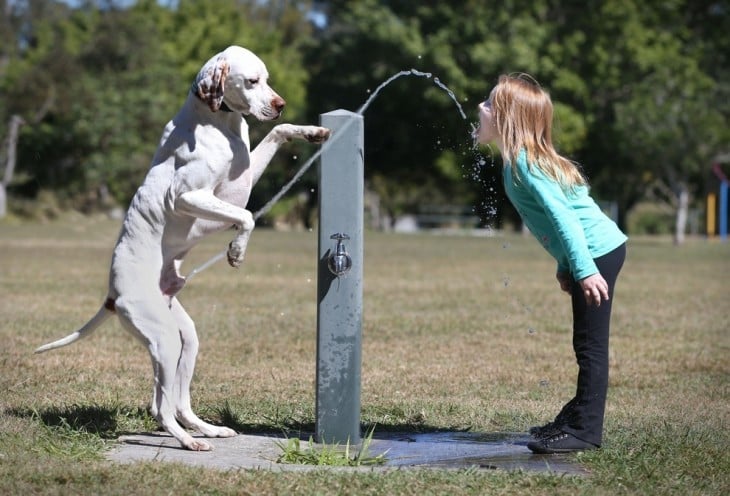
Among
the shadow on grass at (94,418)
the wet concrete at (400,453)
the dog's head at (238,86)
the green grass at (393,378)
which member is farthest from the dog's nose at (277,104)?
the shadow on grass at (94,418)

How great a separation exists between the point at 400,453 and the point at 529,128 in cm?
180

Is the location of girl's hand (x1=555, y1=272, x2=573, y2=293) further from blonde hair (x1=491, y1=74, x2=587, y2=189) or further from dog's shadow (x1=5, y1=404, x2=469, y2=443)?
dog's shadow (x1=5, y1=404, x2=469, y2=443)

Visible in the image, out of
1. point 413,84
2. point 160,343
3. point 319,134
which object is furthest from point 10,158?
point 319,134

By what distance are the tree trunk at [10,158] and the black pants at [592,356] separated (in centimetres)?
4526

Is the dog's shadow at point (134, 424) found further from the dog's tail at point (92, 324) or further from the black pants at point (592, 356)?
the black pants at point (592, 356)

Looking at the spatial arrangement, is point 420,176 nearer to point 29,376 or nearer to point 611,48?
point 611,48

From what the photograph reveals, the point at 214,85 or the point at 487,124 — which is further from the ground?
the point at 214,85

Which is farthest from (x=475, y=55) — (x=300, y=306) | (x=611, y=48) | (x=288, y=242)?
(x=300, y=306)

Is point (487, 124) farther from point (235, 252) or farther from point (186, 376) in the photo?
point (186, 376)

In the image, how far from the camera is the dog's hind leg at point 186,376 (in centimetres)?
616

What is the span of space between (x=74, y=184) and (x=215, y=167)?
49342 millimetres

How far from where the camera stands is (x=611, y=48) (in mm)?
45750

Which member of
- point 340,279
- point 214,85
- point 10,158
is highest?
point 10,158

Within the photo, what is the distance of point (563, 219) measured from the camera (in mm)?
5754
